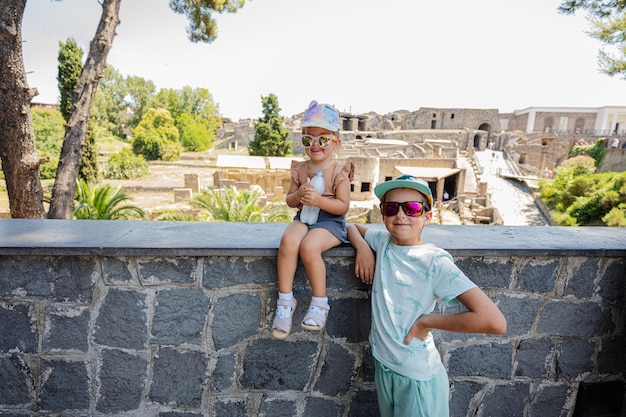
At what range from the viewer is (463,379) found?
188cm

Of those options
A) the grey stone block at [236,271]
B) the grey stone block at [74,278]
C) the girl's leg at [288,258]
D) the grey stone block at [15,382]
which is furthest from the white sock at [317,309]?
the grey stone block at [15,382]

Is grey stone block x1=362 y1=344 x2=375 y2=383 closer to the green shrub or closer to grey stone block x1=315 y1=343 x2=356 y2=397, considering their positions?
grey stone block x1=315 y1=343 x2=356 y2=397

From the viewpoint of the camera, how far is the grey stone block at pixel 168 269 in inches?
63.7

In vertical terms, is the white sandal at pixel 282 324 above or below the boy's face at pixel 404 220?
below

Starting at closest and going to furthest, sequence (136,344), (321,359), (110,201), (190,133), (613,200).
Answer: (136,344), (321,359), (110,201), (613,200), (190,133)

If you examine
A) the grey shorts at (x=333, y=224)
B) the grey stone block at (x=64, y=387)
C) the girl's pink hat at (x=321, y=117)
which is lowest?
the grey stone block at (x=64, y=387)

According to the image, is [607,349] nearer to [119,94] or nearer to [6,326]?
[6,326]

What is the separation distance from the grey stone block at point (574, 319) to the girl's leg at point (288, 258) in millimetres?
1249

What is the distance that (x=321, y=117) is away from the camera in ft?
5.53

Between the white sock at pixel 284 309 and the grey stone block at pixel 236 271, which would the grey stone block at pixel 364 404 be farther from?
the grey stone block at pixel 236 271

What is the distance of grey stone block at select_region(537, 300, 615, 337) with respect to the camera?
6.00ft

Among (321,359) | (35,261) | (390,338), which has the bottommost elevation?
(321,359)

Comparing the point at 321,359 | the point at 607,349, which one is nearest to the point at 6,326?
the point at 321,359

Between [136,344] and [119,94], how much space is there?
59952mm
